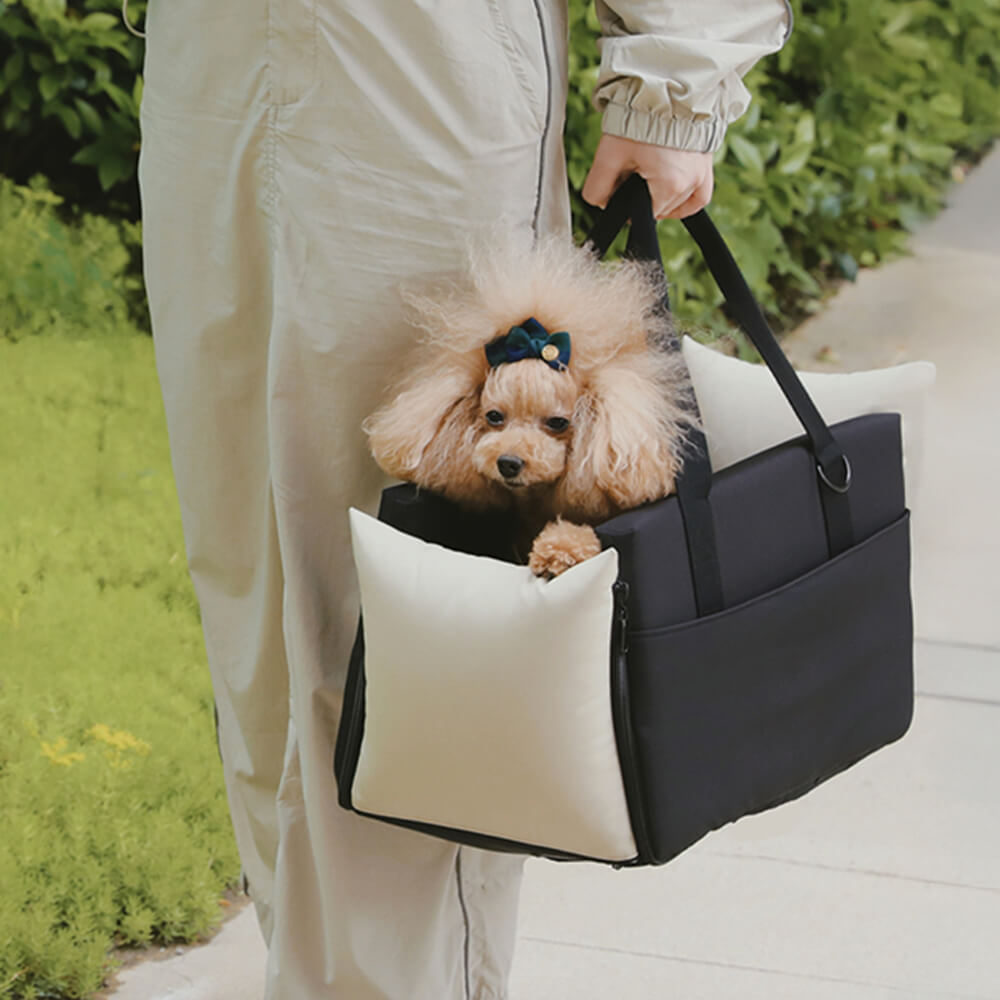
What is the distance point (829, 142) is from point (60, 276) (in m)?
2.85

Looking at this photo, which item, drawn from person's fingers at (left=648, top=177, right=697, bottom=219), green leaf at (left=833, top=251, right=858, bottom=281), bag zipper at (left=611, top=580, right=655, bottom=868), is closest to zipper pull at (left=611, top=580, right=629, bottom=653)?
bag zipper at (left=611, top=580, right=655, bottom=868)

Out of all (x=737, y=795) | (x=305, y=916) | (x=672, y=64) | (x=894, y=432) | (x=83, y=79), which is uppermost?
(x=672, y=64)

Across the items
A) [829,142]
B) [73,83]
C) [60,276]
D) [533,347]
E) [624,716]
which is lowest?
[60,276]

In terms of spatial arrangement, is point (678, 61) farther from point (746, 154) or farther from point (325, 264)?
point (746, 154)

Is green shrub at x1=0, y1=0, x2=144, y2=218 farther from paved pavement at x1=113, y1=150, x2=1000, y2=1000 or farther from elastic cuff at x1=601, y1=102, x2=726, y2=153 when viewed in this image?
elastic cuff at x1=601, y1=102, x2=726, y2=153

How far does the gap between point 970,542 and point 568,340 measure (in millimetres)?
2403

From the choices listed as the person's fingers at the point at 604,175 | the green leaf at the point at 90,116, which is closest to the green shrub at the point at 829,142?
the green leaf at the point at 90,116

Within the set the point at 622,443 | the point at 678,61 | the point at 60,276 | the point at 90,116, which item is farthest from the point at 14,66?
the point at 622,443

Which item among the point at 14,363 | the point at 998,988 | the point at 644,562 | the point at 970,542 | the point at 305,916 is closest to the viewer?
the point at 644,562

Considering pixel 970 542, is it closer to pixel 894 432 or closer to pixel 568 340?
pixel 894 432

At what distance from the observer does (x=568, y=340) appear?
1295mm

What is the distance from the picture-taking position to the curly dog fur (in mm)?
1263

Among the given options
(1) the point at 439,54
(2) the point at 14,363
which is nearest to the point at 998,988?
(1) the point at 439,54

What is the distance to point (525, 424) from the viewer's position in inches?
50.6
